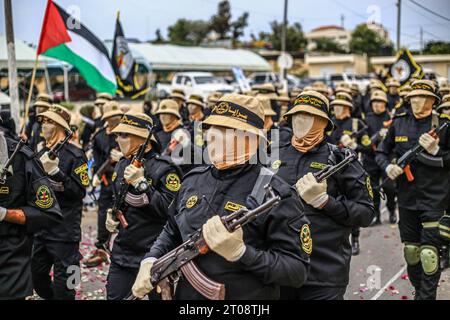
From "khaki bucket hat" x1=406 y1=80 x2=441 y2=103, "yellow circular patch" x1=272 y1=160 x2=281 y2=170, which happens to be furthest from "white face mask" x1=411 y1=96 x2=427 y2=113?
"yellow circular patch" x1=272 y1=160 x2=281 y2=170

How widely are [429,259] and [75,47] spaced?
6.50 meters

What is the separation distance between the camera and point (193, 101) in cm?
1041

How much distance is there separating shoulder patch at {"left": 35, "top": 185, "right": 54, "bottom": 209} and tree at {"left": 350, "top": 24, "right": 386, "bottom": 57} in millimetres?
39009

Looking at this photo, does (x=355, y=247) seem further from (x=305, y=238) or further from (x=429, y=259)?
(x=305, y=238)

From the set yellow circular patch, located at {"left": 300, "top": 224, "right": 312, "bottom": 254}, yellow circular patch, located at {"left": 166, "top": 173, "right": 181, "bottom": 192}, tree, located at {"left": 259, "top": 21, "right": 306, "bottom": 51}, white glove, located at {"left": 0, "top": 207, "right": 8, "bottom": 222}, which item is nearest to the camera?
yellow circular patch, located at {"left": 300, "top": 224, "right": 312, "bottom": 254}

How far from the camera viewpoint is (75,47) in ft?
30.7

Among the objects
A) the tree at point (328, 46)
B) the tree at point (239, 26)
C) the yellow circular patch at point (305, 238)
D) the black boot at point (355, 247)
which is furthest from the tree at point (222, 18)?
the yellow circular patch at point (305, 238)

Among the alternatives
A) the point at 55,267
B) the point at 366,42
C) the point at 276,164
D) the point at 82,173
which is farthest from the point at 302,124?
the point at 366,42

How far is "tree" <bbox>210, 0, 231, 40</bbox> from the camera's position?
78.1 m

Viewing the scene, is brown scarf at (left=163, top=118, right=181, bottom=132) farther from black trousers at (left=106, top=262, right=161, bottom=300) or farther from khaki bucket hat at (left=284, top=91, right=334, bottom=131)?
khaki bucket hat at (left=284, top=91, right=334, bottom=131)

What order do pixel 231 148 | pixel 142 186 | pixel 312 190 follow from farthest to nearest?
pixel 142 186 → pixel 312 190 → pixel 231 148

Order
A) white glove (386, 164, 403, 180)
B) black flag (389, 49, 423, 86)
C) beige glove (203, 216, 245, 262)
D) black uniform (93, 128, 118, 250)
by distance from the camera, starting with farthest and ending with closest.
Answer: black flag (389, 49, 423, 86) < black uniform (93, 128, 118, 250) < white glove (386, 164, 403, 180) < beige glove (203, 216, 245, 262)

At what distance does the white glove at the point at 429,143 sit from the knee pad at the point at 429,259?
955mm
